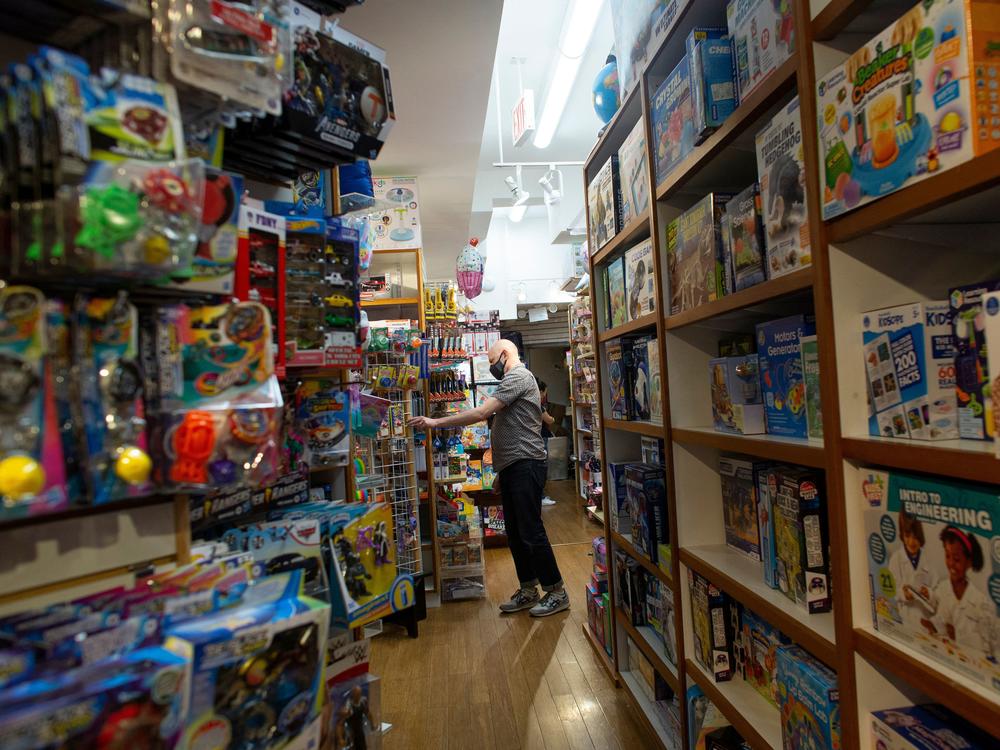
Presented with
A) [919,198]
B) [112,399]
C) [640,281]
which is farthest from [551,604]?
[112,399]

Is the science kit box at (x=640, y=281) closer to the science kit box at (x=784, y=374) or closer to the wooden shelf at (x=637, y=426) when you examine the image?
the wooden shelf at (x=637, y=426)

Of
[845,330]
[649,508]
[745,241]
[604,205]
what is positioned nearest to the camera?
[845,330]

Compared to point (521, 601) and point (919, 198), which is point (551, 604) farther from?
point (919, 198)

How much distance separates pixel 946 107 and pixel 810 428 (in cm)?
72

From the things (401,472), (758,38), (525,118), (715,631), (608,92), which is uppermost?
(525,118)

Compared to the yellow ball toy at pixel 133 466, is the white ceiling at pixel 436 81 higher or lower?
higher

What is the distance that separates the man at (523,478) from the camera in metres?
3.82

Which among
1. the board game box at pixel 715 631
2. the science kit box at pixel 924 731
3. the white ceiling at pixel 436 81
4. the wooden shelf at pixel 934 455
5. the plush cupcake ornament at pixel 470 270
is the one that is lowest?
the board game box at pixel 715 631

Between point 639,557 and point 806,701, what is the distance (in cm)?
117

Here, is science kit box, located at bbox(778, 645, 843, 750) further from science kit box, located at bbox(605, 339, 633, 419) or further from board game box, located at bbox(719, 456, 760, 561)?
science kit box, located at bbox(605, 339, 633, 419)

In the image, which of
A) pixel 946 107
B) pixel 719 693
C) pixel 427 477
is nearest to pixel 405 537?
pixel 427 477

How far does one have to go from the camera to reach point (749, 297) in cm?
150

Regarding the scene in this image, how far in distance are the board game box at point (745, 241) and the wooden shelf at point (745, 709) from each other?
117 cm

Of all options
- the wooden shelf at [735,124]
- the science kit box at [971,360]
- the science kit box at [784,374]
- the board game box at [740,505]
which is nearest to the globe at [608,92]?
the wooden shelf at [735,124]
